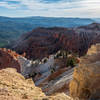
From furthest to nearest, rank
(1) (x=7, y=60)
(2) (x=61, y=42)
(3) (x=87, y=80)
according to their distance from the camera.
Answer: (2) (x=61, y=42) → (1) (x=7, y=60) → (3) (x=87, y=80)

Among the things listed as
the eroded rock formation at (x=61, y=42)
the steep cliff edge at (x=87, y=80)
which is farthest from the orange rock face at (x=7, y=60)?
the steep cliff edge at (x=87, y=80)

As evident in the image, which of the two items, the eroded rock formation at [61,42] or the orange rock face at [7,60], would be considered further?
the eroded rock formation at [61,42]

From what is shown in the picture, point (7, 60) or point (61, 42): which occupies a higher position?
point (7, 60)

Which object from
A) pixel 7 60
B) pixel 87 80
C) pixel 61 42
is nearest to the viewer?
pixel 87 80

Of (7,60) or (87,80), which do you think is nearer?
(87,80)

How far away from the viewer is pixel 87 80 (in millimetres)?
9430

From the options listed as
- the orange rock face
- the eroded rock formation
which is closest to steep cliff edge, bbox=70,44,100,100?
the orange rock face

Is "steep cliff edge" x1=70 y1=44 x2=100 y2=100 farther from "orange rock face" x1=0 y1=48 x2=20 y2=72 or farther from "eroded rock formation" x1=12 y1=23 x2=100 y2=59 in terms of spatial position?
"eroded rock formation" x1=12 y1=23 x2=100 y2=59

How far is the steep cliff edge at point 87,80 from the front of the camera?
9.12 meters

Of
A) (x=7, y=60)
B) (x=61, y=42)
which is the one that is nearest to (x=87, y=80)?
(x=7, y=60)

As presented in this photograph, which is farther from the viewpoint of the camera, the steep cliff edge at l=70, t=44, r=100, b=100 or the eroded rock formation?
the eroded rock formation

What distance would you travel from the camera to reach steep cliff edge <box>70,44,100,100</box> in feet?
29.9

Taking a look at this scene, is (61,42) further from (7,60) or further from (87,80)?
(87,80)

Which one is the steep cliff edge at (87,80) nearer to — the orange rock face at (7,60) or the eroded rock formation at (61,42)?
the orange rock face at (7,60)
